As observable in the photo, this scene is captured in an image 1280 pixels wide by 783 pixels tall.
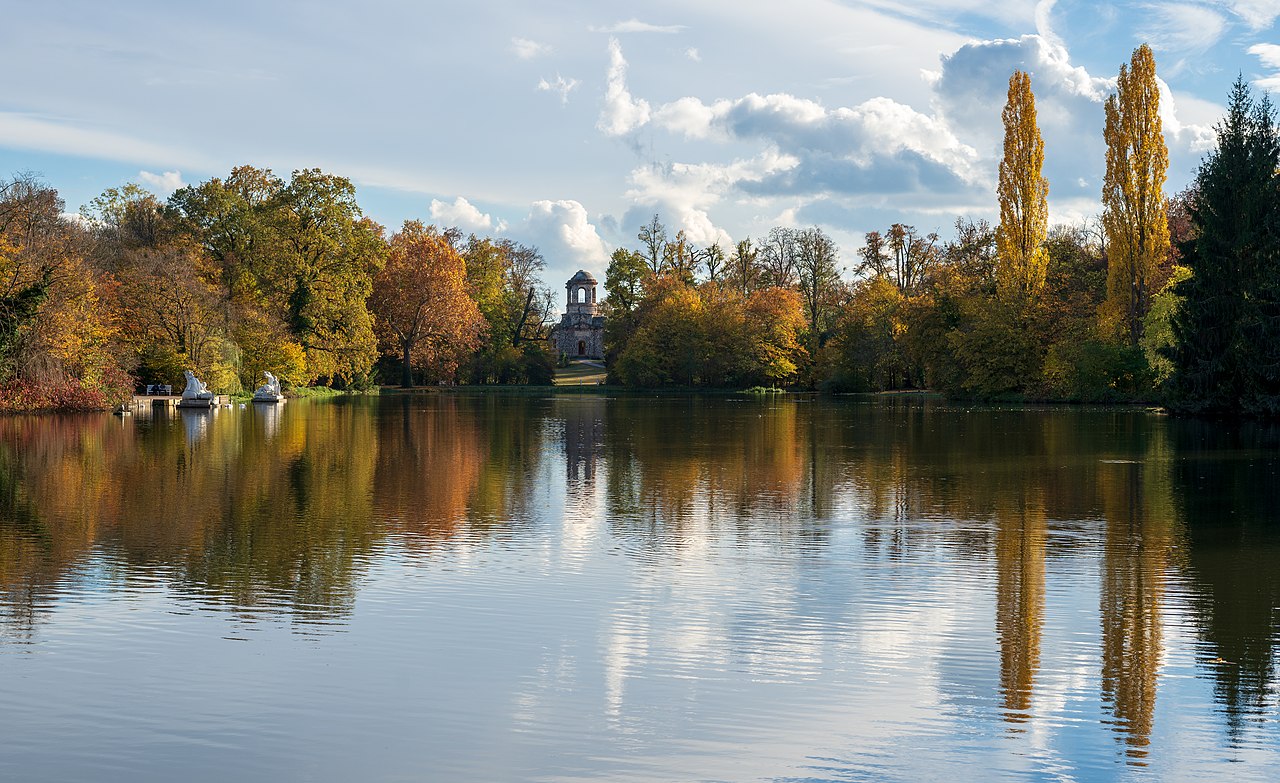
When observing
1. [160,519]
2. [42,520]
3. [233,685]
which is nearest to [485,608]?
[233,685]

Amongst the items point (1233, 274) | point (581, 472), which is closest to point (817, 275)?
point (1233, 274)

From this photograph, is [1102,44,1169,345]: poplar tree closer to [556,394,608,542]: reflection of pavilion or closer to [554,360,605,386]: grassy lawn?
[556,394,608,542]: reflection of pavilion

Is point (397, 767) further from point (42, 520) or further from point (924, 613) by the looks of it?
point (42, 520)

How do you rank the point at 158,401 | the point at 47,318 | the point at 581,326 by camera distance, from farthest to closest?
the point at 581,326, the point at 158,401, the point at 47,318

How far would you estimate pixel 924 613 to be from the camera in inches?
385

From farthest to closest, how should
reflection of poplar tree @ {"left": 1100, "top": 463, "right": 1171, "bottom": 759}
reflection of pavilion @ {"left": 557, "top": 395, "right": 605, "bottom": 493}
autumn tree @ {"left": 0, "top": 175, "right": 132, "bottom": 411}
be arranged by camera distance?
autumn tree @ {"left": 0, "top": 175, "right": 132, "bottom": 411} < reflection of pavilion @ {"left": 557, "top": 395, "right": 605, "bottom": 493} < reflection of poplar tree @ {"left": 1100, "top": 463, "right": 1171, "bottom": 759}

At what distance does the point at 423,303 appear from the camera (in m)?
83.8

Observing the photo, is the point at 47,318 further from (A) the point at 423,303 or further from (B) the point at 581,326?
(B) the point at 581,326

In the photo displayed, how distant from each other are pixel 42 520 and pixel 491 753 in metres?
10.8

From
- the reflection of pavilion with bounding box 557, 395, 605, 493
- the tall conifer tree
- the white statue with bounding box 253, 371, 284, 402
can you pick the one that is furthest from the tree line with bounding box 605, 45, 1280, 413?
the white statue with bounding box 253, 371, 284, 402

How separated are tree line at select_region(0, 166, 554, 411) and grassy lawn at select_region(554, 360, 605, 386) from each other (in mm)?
4338

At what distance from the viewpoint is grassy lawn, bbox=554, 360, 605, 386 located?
105250mm

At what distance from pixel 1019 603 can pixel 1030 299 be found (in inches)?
2173

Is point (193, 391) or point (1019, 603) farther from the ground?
point (193, 391)
